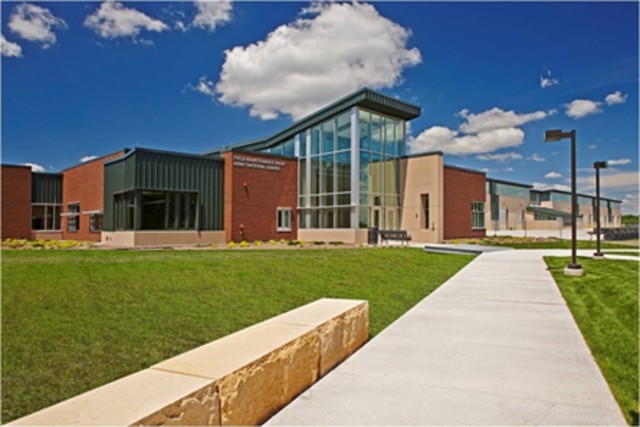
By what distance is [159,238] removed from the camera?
2523cm

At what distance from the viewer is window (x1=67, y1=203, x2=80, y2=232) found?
112 ft

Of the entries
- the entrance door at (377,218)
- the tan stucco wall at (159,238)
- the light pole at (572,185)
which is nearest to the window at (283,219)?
the tan stucco wall at (159,238)

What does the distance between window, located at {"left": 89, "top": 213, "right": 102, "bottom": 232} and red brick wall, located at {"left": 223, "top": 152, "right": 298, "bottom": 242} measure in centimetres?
918

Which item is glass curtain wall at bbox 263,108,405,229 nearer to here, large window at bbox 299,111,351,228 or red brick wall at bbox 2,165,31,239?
large window at bbox 299,111,351,228

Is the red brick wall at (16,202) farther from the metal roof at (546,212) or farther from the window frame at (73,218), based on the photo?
the metal roof at (546,212)

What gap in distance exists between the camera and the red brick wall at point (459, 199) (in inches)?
1341

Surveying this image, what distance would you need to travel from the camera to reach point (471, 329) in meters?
6.92

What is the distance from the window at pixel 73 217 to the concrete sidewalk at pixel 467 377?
32.6m

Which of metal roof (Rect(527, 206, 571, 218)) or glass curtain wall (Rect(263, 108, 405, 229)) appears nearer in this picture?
glass curtain wall (Rect(263, 108, 405, 229))

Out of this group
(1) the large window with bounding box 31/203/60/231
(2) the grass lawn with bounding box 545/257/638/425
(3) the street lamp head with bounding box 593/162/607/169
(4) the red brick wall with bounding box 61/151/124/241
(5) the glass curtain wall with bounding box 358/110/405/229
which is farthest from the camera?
(1) the large window with bounding box 31/203/60/231

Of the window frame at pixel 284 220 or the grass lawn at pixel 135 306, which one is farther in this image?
the window frame at pixel 284 220

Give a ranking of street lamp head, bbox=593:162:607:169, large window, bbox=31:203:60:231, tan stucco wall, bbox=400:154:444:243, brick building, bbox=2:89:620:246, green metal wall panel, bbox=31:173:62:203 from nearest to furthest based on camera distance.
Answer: street lamp head, bbox=593:162:607:169, brick building, bbox=2:89:620:246, tan stucco wall, bbox=400:154:444:243, green metal wall panel, bbox=31:173:62:203, large window, bbox=31:203:60:231

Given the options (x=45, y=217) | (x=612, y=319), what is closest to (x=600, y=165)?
(x=612, y=319)

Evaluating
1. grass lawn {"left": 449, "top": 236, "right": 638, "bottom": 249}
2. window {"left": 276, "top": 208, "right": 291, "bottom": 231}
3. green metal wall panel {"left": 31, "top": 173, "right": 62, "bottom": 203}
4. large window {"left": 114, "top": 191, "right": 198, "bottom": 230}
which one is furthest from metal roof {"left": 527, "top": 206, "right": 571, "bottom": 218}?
green metal wall panel {"left": 31, "top": 173, "right": 62, "bottom": 203}
